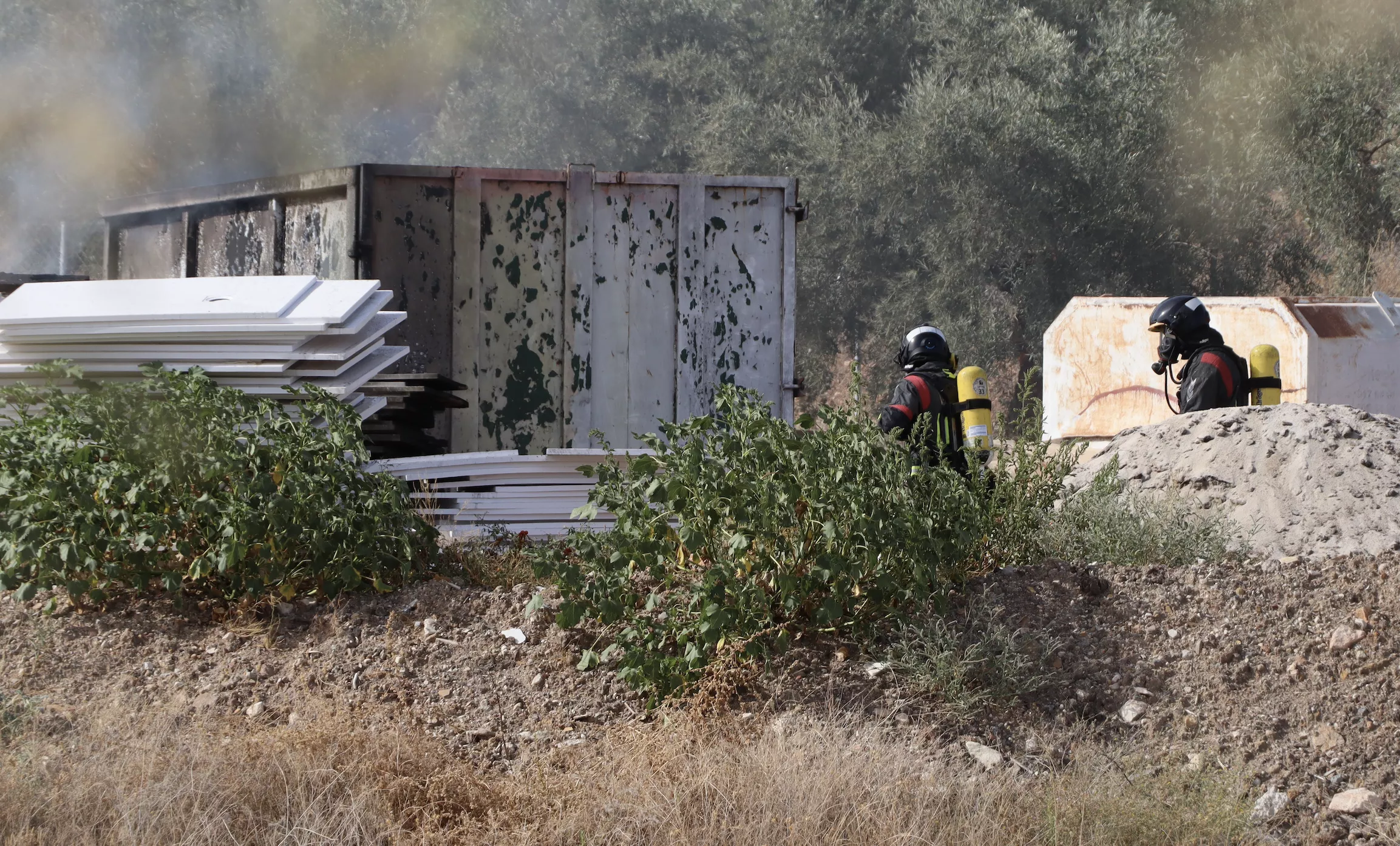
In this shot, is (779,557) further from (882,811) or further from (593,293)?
(593,293)

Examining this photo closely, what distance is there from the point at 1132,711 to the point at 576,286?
443 centimetres

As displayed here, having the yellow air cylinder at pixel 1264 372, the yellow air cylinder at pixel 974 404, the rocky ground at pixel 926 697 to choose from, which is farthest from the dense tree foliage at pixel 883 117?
the rocky ground at pixel 926 697

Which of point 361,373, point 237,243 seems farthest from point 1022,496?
point 237,243

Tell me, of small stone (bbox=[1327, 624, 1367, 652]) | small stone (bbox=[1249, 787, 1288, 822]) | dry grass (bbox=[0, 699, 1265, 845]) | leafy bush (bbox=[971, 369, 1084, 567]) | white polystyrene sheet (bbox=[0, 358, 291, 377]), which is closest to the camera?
dry grass (bbox=[0, 699, 1265, 845])

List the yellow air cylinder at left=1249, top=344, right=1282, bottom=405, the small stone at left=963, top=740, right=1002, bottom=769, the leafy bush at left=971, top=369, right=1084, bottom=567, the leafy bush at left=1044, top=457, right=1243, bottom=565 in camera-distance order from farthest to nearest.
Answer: the yellow air cylinder at left=1249, top=344, right=1282, bottom=405 → the leafy bush at left=1044, top=457, right=1243, bottom=565 → the leafy bush at left=971, top=369, right=1084, bottom=567 → the small stone at left=963, top=740, right=1002, bottom=769

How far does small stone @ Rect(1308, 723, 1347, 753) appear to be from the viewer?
3688 mm

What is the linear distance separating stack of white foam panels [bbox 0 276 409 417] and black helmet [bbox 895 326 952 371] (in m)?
2.54

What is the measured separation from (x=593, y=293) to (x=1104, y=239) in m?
15.1

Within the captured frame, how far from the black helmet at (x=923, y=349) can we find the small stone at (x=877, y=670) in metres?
2.73

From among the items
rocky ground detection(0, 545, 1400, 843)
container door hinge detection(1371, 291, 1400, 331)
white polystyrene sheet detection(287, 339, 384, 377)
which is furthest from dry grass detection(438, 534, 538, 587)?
container door hinge detection(1371, 291, 1400, 331)

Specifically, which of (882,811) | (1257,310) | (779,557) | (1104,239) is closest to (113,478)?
(779,557)

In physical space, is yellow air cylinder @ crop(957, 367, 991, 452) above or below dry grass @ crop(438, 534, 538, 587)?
above

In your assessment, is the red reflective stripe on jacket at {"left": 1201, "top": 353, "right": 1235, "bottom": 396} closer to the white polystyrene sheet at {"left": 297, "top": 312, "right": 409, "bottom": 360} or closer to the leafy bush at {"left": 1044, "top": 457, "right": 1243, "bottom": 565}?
the leafy bush at {"left": 1044, "top": 457, "right": 1243, "bottom": 565}

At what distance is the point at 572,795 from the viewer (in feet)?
10.6
